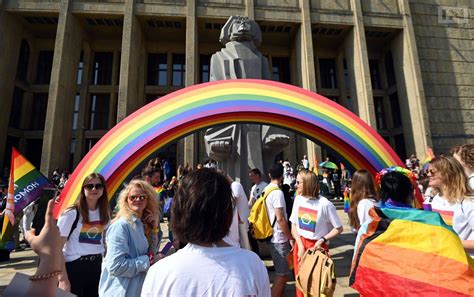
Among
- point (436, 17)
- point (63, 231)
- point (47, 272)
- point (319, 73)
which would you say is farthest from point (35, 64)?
point (436, 17)

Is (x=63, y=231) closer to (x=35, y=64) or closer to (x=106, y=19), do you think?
(x=106, y=19)

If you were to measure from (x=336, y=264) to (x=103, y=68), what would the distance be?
26.4 meters

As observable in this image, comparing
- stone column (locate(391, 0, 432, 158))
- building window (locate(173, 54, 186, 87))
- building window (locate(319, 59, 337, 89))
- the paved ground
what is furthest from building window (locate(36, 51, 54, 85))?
stone column (locate(391, 0, 432, 158))

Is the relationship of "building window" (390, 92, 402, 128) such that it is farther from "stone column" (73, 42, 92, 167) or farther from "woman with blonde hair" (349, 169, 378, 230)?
"stone column" (73, 42, 92, 167)

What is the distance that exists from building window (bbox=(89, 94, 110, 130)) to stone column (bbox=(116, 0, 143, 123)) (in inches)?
227

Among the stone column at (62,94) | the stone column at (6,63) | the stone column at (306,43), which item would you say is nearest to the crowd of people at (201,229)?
the stone column at (62,94)

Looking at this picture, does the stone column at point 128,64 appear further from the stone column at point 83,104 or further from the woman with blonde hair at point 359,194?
the woman with blonde hair at point 359,194

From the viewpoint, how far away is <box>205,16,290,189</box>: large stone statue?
5.57 metres

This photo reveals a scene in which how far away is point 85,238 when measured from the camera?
2721 mm

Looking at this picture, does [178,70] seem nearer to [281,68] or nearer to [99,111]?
[99,111]

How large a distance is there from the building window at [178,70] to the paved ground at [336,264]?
1974cm

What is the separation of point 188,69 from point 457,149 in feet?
60.6

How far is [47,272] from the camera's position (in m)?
0.97

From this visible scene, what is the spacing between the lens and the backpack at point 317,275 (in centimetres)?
251
